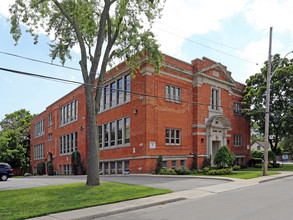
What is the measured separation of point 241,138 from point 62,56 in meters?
23.6

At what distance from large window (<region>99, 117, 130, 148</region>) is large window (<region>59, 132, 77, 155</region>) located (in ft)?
22.0

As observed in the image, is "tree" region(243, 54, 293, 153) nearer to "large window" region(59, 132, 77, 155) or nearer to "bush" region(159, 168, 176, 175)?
"bush" region(159, 168, 176, 175)

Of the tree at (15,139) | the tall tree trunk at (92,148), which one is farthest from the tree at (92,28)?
the tree at (15,139)

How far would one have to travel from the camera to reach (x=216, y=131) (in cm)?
2783

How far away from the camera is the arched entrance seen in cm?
2675

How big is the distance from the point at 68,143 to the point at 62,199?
88.0 ft

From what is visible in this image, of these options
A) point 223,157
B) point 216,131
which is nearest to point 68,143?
point 216,131

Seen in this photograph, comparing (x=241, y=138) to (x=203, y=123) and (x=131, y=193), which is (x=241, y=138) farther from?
(x=131, y=193)

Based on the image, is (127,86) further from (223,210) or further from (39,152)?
(39,152)

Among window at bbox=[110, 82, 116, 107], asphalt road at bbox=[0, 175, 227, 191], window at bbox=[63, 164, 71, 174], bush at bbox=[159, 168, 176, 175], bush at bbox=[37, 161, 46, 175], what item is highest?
window at bbox=[110, 82, 116, 107]

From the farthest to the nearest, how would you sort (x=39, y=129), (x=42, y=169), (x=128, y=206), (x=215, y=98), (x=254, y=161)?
(x=39, y=129) < (x=42, y=169) < (x=254, y=161) < (x=215, y=98) < (x=128, y=206)

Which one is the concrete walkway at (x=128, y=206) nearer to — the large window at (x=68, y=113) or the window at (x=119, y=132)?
the window at (x=119, y=132)

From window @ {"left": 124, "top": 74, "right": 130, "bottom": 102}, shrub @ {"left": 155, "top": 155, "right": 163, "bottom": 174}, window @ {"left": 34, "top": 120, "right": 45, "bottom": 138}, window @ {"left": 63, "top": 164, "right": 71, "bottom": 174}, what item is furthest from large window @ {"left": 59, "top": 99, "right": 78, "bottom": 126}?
shrub @ {"left": 155, "top": 155, "right": 163, "bottom": 174}

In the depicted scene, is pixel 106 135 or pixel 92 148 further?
pixel 106 135
